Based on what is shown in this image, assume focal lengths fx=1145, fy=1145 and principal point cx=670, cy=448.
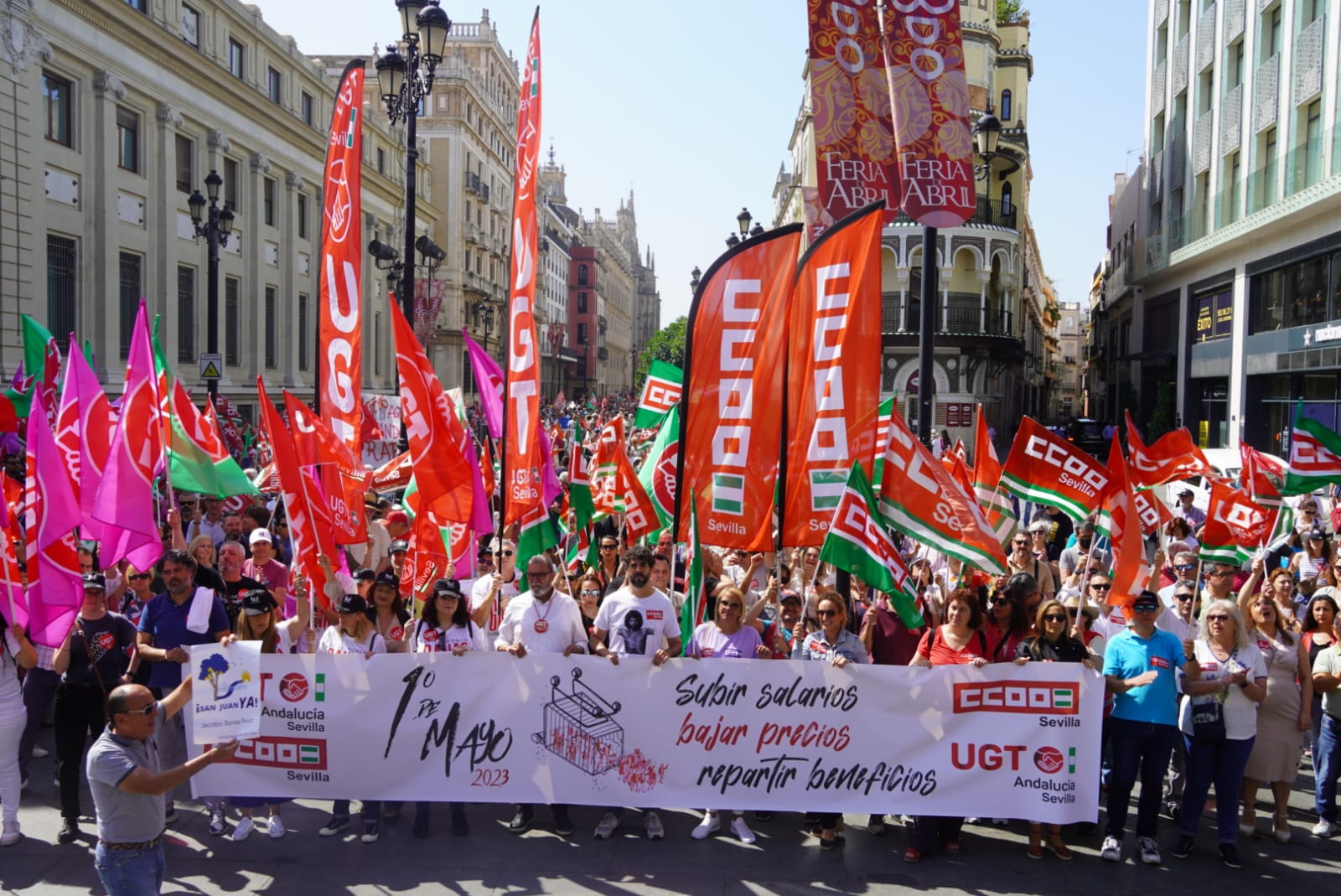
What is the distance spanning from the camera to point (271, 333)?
1540 inches

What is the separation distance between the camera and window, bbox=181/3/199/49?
30.9 m

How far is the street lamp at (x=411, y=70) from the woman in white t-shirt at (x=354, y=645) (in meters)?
6.70

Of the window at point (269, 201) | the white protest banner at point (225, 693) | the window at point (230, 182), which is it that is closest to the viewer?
the white protest banner at point (225, 693)

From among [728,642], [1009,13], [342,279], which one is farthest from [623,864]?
[1009,13]

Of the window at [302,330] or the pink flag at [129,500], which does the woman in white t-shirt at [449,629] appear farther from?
the window at [302,330]

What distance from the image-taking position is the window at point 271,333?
127 feet

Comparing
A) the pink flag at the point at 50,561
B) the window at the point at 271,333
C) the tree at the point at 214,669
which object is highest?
the window at the point at 271,333

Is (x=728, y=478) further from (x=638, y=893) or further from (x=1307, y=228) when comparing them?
(x=1307, y=228)

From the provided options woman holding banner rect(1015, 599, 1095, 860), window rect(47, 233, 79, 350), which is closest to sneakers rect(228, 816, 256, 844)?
woman holding banner rect(1015, 599, 1095, 860)

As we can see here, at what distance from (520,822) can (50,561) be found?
3178 mm

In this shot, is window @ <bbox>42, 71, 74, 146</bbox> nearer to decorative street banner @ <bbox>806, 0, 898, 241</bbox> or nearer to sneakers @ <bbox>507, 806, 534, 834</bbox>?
decorative street banner @ <bbox>806, 0, 898, 241</bbox>

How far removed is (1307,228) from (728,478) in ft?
69.7

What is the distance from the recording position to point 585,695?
22.6 feet

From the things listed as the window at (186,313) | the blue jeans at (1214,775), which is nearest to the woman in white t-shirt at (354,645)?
the blue jeans at (1214,775)
